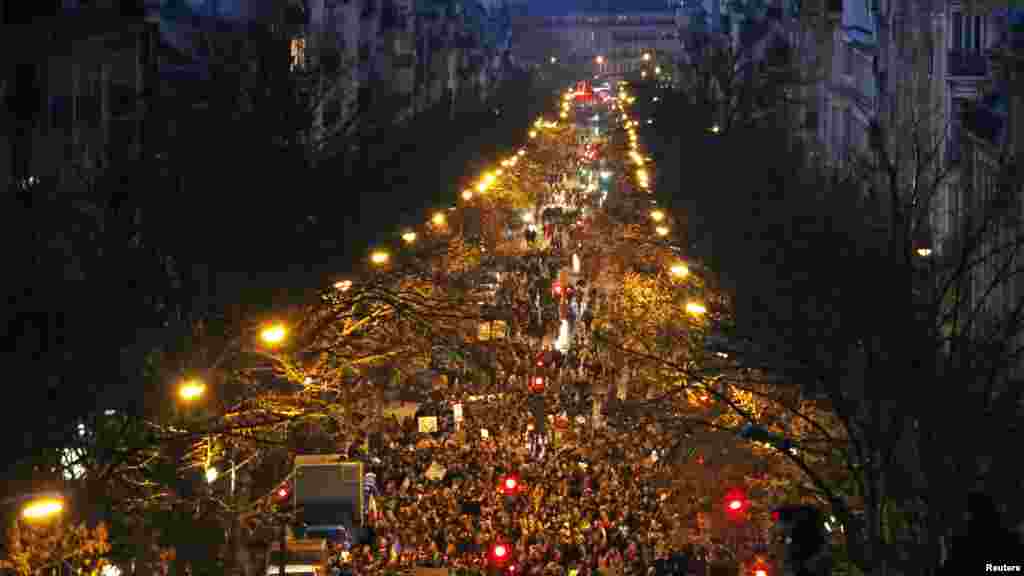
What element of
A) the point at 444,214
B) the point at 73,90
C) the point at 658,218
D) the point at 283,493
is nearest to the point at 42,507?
the point at 283,493

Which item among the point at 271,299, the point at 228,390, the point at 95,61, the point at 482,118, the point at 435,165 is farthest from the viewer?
the point at 482,118

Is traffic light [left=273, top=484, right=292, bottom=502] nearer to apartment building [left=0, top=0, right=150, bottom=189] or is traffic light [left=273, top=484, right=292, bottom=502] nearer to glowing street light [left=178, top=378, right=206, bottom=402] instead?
apartment building [left=0, top=0, right=150, bottom=189]

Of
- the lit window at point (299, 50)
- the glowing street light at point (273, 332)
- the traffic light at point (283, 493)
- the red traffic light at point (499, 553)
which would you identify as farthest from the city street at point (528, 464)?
the lit window at point (299, 50)

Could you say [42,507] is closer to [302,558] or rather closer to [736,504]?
[302,558]

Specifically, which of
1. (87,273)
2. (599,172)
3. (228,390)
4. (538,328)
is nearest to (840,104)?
(538,328)

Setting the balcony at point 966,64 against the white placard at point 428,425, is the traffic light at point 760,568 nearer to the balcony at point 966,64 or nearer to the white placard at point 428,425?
the white placard at point 428,425

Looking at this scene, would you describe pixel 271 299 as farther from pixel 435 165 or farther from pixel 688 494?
pixel 435 165
